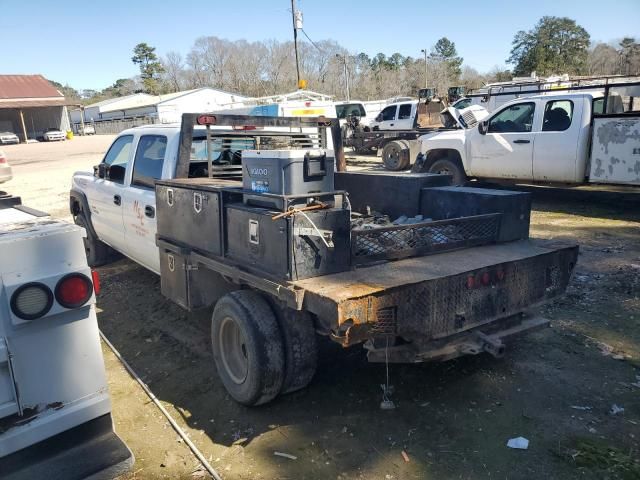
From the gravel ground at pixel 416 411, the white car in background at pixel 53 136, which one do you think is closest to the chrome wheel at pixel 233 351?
the gravel ground at pixel 416 411

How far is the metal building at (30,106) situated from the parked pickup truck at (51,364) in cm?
5453

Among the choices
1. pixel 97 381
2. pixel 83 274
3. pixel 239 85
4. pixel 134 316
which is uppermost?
pixel 239 85

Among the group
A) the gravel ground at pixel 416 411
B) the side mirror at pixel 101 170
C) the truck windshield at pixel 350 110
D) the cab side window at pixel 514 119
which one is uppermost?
the truck windshield at pixel 350 110

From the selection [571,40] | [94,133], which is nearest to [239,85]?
[94,133]

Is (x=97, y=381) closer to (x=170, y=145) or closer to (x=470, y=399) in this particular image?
(x=470, y=399)

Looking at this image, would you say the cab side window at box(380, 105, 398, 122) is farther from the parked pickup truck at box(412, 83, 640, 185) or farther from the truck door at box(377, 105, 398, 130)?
the parked pickup truck at box(412, 83, 640, 185)

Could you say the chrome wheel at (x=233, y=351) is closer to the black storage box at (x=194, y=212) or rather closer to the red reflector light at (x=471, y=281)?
the black storage box at (x=194, y=212)

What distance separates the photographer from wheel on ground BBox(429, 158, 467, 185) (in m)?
10.7

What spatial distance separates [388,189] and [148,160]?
2385mm

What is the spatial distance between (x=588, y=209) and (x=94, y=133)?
64.7 meters

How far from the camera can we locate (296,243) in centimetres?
278

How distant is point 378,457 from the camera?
285 cm

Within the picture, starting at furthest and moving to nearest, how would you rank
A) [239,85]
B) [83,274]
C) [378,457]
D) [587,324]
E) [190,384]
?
[239,85], [587,324], [190,384], [378,457], [83,274]

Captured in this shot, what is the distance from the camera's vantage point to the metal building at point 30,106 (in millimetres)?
50531
